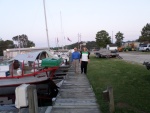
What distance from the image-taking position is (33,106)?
17.9ft

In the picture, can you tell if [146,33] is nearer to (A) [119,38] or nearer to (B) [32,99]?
(A) [119,38]

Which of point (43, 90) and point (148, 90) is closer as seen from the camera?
point (148, 90)

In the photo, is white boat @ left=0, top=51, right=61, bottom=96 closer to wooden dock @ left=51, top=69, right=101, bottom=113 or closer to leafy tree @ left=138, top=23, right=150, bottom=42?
wooden dock @ left=51, top=69, right=101, bottom=113

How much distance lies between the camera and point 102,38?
93.8 meters

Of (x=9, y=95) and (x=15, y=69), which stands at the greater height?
(x=15, y=69)

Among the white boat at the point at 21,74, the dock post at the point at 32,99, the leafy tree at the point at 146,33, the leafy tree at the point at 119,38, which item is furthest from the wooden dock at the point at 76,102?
the leafy tree at the point at 119,38

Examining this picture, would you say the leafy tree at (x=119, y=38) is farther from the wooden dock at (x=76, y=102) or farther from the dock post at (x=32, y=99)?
the dock post at (x=32, y=99)

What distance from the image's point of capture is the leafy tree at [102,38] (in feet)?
307

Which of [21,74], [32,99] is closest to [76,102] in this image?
[32,99]

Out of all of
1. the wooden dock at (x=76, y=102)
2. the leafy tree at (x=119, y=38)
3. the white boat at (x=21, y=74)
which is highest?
the leafy tree at (x=119, y=38)

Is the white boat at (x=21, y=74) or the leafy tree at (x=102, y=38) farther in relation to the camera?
the leafy tree at (x=102, y=38)

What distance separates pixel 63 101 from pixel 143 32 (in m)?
69.6

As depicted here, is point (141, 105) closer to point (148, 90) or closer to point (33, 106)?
point (148, 90)

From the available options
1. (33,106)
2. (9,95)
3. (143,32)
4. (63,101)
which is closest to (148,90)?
(63,101)
